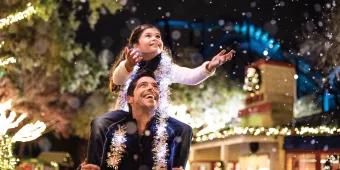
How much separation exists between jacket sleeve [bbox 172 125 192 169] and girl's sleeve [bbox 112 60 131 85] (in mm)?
552

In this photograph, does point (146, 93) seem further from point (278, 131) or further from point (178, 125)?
point (278, 131)

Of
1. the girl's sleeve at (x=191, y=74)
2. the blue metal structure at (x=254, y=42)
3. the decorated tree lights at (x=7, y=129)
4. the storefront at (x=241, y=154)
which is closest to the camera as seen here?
the girl's sleeve at (x=191, y=74)

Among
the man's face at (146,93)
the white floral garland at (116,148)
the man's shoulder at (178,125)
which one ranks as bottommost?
the white floral garland at (116,148)

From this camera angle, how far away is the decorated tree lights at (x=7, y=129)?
10148 mm

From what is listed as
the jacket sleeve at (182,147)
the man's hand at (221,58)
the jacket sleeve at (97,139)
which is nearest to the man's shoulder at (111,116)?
the jacket sleeve at (97,139)

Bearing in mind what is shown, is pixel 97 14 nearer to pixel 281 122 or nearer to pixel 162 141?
pixel 281 122

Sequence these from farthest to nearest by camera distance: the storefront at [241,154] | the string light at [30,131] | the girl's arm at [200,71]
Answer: the storefront at [241,154], the string light at [30,131], the girl's arm at [200,71]

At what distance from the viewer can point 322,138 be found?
1630 centimetres

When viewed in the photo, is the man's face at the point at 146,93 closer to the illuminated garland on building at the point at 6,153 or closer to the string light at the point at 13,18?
the string light at the point at 13,18

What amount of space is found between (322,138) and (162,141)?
13.4 meters

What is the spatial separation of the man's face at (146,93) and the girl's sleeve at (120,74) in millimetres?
141

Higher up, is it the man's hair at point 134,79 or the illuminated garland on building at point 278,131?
the illuminated garland on building at point 278,131

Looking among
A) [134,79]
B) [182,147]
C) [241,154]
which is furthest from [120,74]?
[241,154]

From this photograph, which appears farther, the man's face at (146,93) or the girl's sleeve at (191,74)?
the girl's sleeve at (191,74)
